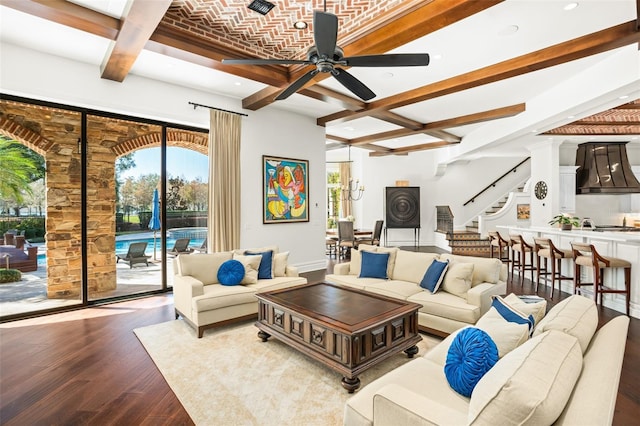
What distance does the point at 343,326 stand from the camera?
8.49 ft

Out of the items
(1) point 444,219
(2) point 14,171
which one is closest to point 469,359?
(2) point 14,171

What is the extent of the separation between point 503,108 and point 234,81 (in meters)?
4.98

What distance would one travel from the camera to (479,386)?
1.22m

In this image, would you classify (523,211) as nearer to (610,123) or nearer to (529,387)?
(610,123)

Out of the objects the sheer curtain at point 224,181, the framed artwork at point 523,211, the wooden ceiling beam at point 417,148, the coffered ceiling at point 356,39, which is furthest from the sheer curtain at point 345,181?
the sheer curtain at point 224,181

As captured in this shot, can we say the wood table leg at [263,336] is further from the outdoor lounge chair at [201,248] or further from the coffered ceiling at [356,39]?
the coffered ceiling at [356,39]

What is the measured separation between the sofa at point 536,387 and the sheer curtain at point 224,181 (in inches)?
169

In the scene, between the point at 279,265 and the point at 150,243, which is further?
the point at 150,243

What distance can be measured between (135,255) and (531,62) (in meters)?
6.30

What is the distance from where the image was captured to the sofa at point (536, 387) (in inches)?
41.2

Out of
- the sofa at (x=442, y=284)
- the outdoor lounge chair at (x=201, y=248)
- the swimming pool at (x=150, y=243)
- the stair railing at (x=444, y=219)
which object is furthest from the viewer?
the stair railing at (x=444, y=219)

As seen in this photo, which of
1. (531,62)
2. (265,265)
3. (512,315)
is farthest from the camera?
(265,265)

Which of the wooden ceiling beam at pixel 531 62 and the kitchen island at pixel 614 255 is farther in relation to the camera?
the kitchen island at pixel 614 255

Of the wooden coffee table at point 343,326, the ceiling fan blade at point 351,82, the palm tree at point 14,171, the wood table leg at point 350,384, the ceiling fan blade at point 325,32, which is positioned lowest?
the wood table leg at point 350,384
